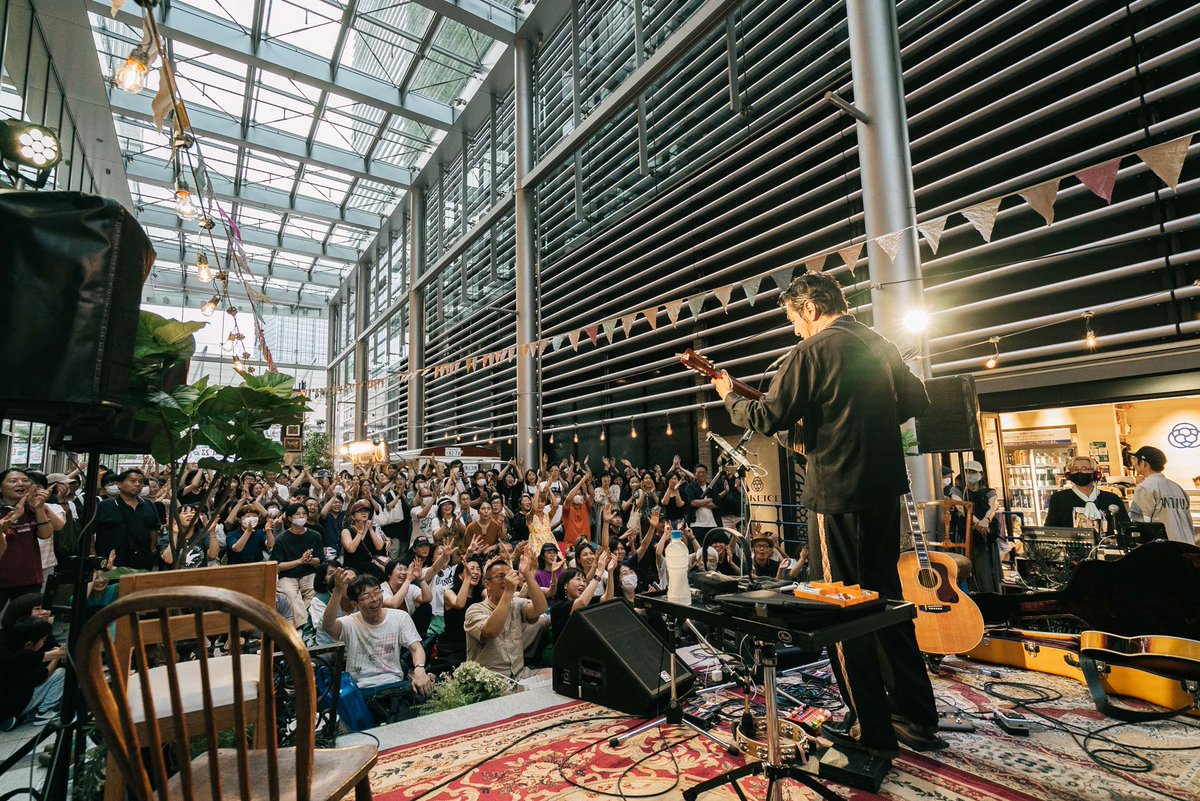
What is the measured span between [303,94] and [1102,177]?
1530cm

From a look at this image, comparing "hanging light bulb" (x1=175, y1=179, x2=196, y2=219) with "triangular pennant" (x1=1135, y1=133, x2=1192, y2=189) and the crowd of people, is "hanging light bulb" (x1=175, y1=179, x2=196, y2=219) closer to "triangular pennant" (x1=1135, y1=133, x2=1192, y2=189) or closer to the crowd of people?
the crowd of people

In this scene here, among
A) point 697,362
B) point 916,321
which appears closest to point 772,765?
point 697,362

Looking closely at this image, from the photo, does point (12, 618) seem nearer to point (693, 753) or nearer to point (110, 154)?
point (693, 753)

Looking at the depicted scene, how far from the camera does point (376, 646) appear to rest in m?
4.08

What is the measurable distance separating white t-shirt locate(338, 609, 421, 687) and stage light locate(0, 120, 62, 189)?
9.86 ft

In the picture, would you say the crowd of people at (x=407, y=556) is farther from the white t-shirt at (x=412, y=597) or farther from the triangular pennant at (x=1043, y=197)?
the triangular pennant at (x=1043, y=197)

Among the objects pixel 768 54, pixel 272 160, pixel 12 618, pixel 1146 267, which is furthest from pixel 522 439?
pixel 272 160

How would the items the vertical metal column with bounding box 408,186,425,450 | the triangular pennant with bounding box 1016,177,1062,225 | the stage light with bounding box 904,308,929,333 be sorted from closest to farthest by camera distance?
1. the triangular pennant with bounding box 1016,177,1062,225
2. the stage light with bounding box 904,308,929,333
3. the vertical metal column with bounding box 408,186,425,450

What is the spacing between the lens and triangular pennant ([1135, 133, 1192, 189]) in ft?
11.9

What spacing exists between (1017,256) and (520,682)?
17.6 feet

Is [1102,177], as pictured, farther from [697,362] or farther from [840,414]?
[697,362]

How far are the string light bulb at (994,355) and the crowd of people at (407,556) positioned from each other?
2.37 m

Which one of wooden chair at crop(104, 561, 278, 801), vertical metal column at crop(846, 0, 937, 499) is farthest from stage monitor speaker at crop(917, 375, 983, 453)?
wooden chair at crop(104, 561, 278, 801)

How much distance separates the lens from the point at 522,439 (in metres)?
11.6
